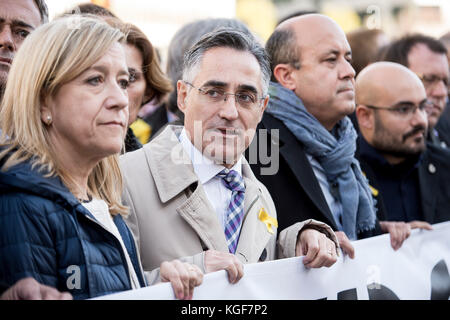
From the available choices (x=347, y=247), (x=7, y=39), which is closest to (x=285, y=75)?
(x=347, y=247)

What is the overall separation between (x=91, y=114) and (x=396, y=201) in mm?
2868

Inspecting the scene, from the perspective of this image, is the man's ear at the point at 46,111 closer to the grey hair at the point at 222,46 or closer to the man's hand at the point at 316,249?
the grey hair at the point at 222,46

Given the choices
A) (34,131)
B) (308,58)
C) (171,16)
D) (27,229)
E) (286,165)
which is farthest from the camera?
(171,16)

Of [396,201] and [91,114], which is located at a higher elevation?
[91,114]

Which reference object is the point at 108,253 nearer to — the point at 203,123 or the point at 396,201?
the point at 203,123

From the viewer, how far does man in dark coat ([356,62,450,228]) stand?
15.3 feet

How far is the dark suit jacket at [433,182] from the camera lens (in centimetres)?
461

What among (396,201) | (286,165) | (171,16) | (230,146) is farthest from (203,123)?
(171,16)

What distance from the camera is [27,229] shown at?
2.16 metres

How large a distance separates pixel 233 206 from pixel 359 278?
2.92ft

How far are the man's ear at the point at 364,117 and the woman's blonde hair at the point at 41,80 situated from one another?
2771mm

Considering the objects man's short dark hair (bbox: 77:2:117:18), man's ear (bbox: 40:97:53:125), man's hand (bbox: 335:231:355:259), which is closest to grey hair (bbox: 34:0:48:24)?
man's short dark hair (bbox: 77:2:117:18)

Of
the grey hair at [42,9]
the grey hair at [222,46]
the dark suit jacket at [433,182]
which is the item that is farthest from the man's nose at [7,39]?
the dark suit jacket at [433,182]

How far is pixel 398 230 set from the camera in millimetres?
3920
